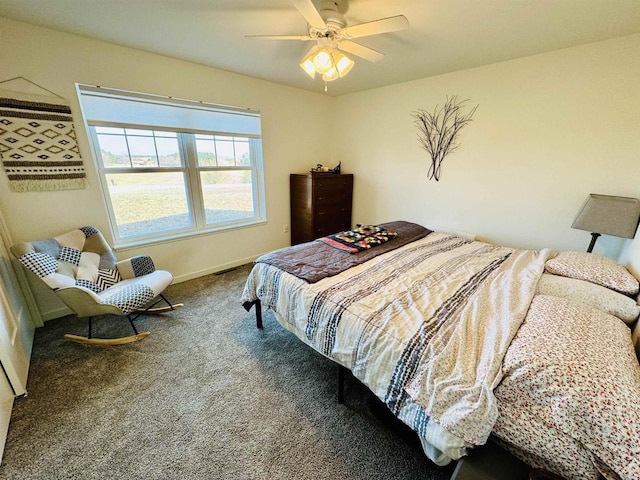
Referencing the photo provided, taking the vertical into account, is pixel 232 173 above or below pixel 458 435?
above

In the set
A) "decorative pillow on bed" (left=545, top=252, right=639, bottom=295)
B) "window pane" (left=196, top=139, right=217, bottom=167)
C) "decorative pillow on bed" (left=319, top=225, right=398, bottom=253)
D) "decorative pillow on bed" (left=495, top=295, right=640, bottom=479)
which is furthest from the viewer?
"window pane" (left=196, top=139, right=217, bottom=167)

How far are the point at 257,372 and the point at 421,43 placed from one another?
2.86 m

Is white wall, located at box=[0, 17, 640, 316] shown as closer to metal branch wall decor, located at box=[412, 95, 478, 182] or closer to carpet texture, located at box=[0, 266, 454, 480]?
A: metal branch wall decor, located at box=[412, 95, 478, 182]

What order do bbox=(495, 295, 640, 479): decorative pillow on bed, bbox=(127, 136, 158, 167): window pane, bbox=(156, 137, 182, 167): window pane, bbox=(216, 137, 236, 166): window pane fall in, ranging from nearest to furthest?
bbox=(495, 295, 640, 479): decorative pillow on bed < bbox=(127, 136, 158, 167): window pane < bbox=(156, 137, 182, 167): window pane < bbox=(216, 137, 236, 166): window pane

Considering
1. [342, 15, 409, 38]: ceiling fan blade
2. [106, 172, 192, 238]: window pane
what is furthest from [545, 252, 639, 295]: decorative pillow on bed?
[106, 172, 192, 238]: window pane

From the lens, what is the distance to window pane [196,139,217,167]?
9.62 feet

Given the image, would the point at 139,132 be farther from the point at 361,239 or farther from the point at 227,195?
the point at 361,239

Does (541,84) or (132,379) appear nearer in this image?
(132,379)

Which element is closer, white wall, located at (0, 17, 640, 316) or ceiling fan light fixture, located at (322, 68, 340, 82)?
ceiling fan light fixture, located at (322, 68, 340, 82)

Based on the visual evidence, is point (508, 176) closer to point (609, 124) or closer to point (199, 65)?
point (609, 124)

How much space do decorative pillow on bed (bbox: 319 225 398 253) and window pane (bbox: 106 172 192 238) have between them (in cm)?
178

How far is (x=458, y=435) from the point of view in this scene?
882 millimetres

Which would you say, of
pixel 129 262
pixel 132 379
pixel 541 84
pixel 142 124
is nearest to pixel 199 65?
pixel 142 124

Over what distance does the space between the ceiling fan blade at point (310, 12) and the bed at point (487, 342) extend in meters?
1.48
